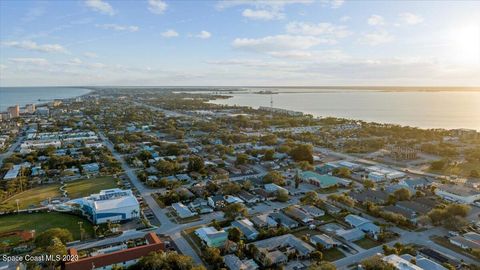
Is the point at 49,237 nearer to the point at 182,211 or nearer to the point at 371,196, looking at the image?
the point at 182,211

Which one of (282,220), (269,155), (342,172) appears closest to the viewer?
(282,220)

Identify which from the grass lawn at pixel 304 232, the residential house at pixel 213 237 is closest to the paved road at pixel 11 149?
the residential house at pixel 213 237

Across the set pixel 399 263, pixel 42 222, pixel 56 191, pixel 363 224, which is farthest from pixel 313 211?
pixel 56 191

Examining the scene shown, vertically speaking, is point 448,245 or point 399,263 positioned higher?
point 399,263

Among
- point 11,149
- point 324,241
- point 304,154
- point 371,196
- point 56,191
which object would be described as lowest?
point 11,149

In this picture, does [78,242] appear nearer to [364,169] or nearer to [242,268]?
[242,268]

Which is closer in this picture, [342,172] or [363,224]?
[363,224]

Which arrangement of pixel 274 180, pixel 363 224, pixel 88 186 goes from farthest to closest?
pixel 88 186, pixel 274 180, pixel 363 224

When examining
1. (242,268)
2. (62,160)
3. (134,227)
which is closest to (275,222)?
(242,268)
